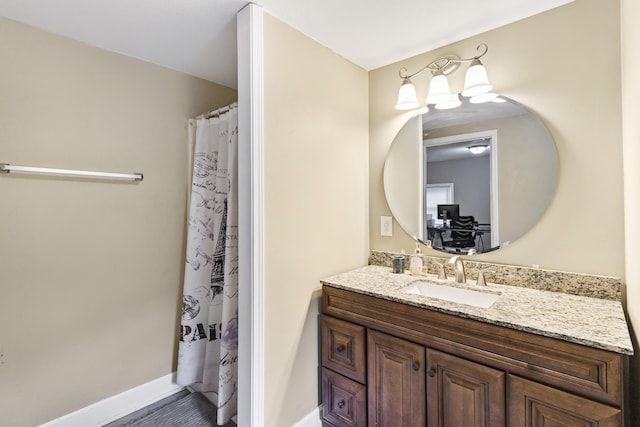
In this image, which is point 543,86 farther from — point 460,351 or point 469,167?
point 460,351

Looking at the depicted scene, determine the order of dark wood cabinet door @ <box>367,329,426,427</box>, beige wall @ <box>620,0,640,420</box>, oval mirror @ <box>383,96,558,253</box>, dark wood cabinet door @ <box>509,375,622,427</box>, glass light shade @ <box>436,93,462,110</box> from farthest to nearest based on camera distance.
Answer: glass light shade @ <box>436,93,462,110</box> < oval mirror @ <box>383,96,558,253</box> < dark wood cabinet door @ <box>367,329,426,427</box> < beige wall @ <box>620,0,640,420</box> < dark wood cabinet door @ <box>509,375,622,427</box>

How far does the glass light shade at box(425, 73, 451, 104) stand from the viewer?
5.58ft

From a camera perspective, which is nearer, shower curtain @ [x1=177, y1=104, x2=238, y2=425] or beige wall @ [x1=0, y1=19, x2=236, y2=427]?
beige wall @ [x1=0, y1=19, x2=236, y2=427]

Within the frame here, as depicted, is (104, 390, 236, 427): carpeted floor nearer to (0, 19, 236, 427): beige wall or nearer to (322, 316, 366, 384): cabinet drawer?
(0, 19, 236, 427): beige wall

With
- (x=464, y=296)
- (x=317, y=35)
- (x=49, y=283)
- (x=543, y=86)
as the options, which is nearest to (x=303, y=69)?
(x=317, y=35)

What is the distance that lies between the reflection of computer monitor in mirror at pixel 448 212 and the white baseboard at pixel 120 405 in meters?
2.14

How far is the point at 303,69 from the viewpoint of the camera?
1.69m

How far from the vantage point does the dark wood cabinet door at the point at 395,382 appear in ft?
4.30

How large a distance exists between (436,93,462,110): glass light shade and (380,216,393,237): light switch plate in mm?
773

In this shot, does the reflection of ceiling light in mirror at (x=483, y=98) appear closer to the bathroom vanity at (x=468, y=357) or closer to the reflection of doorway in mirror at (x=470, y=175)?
the reflection of doorway in mirror at (x=470, y=175)

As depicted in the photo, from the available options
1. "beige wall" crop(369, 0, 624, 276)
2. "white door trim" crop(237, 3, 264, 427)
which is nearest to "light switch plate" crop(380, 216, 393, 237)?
"beige wall" crop(369, 0, 624, 276)

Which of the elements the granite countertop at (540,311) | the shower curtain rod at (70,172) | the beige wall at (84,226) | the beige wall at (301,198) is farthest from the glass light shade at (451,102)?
the shower curtain rod at (70,172)

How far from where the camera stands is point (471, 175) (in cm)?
174

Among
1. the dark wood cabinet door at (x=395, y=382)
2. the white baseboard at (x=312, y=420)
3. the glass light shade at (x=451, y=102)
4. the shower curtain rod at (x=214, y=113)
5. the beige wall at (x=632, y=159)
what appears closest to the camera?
the beige wall at (x=632, y=159)
